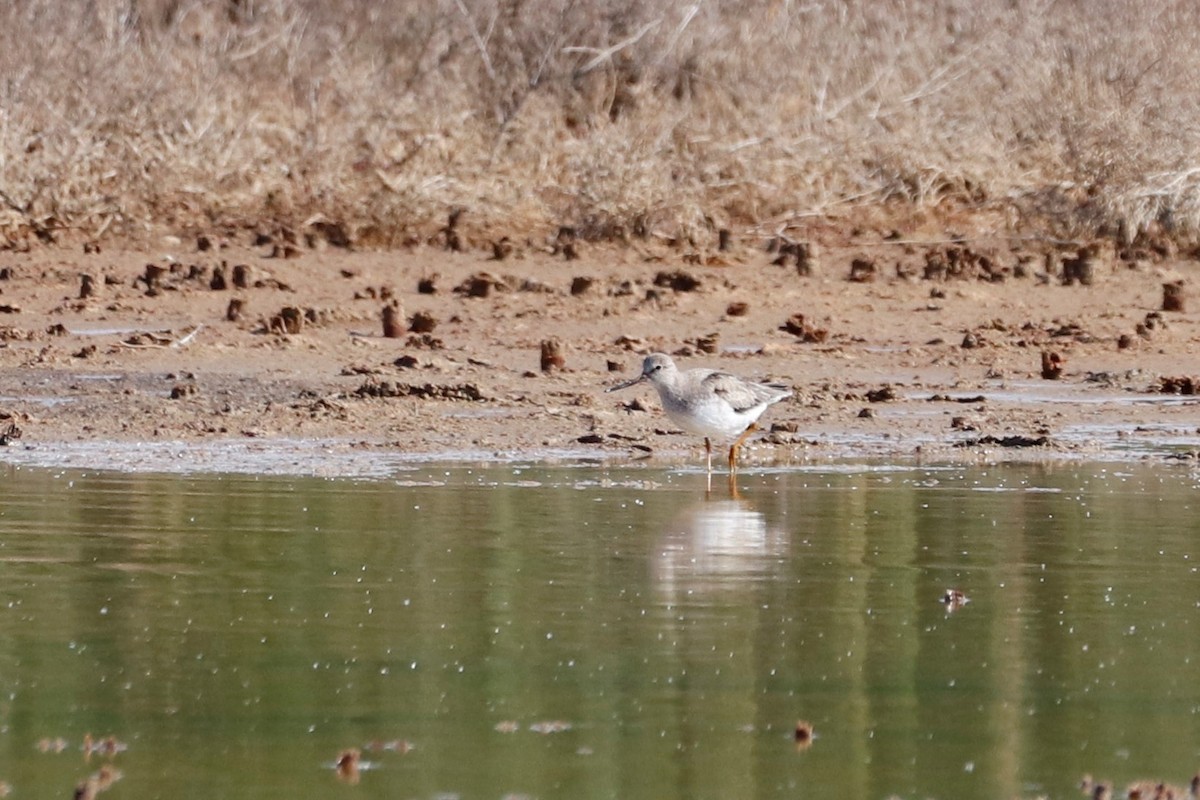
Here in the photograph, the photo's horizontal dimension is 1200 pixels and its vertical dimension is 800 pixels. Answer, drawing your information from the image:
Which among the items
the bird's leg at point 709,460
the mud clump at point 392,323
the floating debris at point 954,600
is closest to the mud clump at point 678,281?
the mud clump at point 392,323

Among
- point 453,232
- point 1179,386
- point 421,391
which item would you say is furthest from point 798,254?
point 421,391

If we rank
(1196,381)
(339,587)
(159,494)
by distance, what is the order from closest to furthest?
(339,587), (159,494), (1196,381)

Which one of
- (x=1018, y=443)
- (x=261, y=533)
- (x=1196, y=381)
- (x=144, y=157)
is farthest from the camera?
(x=144, y=157)

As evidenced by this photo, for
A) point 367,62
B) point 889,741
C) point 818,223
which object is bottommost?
point 889,741

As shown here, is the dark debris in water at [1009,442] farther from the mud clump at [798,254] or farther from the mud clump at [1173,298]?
the mud clump at [798,254]

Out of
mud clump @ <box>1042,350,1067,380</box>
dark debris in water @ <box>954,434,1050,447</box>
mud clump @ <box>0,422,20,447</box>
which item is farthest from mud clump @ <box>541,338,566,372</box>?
mud clump @ <box>0,422,20,447</box>

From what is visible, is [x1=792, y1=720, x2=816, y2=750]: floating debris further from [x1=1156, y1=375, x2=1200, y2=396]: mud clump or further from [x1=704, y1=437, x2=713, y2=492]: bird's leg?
[x1=1156, y1=375, x2=1200, y2=396]: mud clump

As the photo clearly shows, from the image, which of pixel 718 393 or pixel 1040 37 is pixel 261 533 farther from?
pixel 1040 37

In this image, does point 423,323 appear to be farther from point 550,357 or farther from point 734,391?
point 734,391

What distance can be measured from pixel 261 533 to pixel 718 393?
2.66 metres

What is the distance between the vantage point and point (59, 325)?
1402 cm

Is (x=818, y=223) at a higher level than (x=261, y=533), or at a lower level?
higher

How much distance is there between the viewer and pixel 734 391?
9969 mm

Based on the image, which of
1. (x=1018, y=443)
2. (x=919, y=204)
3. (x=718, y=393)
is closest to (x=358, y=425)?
(x=718, y=393)
